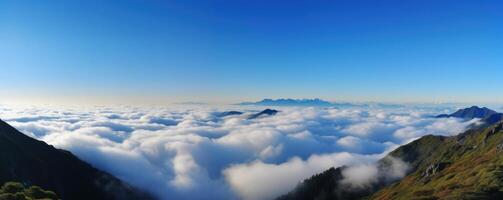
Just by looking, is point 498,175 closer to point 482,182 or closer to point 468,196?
point 482,182

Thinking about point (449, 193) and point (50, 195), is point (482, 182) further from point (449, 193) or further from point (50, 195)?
point (50, 195)

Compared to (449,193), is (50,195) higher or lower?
higher

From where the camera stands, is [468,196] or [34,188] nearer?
[34,188]

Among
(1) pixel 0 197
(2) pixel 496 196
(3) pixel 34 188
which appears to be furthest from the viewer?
(2) pixel 496 196

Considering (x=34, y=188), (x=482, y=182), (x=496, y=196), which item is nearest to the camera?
(x=34, y=188)

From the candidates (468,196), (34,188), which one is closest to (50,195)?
(34,188)

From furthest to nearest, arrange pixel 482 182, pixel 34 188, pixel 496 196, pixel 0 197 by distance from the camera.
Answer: pixel 482 182, pixel 496 196, pixel 34 188, pixel 0 197

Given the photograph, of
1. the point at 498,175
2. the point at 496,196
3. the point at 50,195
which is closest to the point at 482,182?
the point at 498,175

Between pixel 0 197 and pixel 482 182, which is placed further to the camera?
pixel 482 182

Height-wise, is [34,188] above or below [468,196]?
above
